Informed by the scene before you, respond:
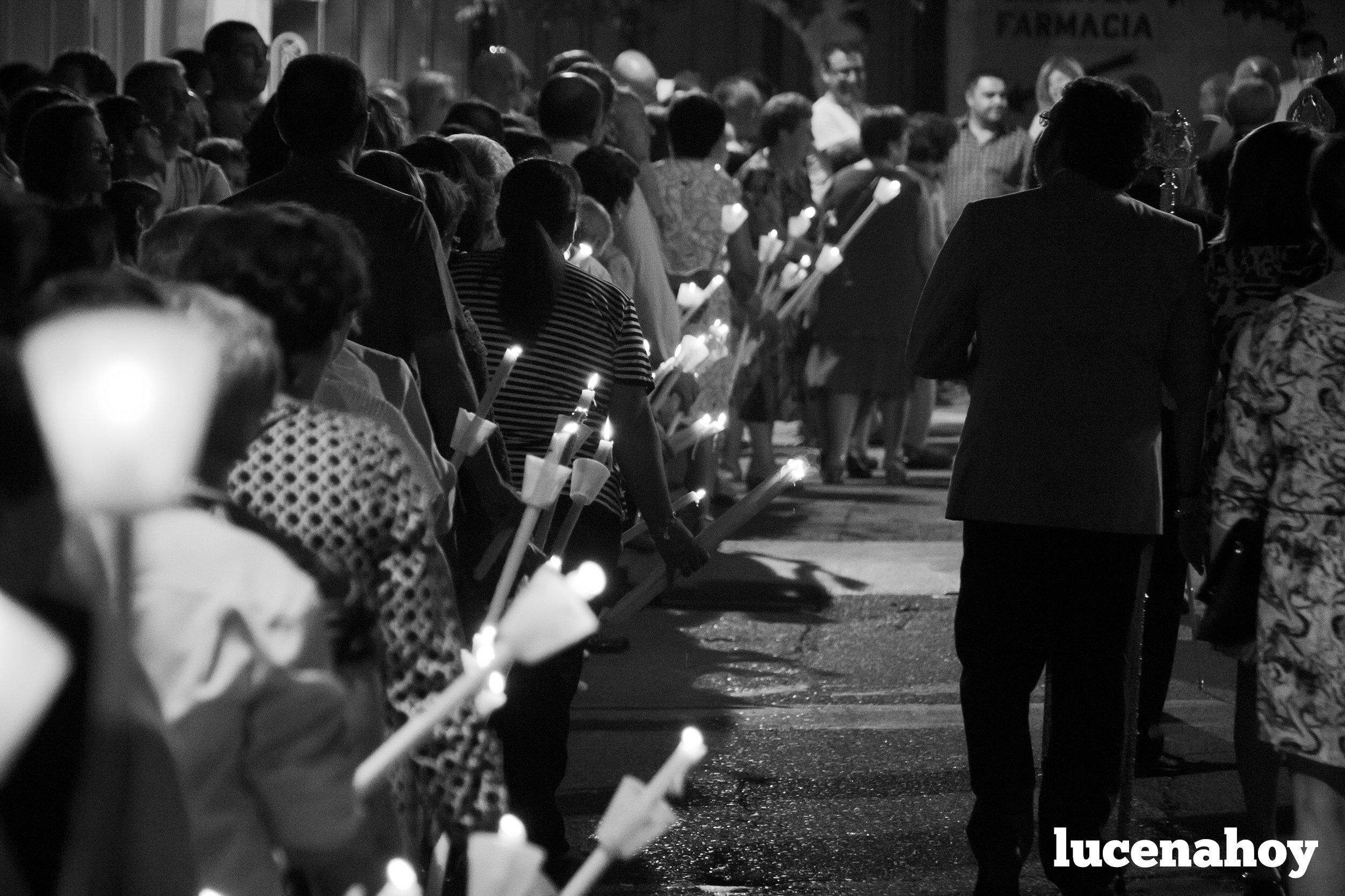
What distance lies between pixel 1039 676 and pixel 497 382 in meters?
1.41

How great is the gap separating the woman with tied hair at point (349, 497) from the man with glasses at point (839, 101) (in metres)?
11.1

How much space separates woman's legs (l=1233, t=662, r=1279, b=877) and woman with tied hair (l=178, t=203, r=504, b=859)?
2.68 m

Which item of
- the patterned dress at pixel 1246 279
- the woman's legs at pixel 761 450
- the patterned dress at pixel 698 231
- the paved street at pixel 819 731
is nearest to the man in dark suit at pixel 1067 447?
the patterned dress at pixel 1246 279

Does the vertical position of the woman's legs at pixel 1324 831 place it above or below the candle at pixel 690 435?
below

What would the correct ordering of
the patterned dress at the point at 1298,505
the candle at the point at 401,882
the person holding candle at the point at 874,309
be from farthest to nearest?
the person holding candle at the point at 874,309
the patterned dress at the point at 1298,505
the candle at the point at 401,882

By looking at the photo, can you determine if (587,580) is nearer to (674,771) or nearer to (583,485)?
(674,771)

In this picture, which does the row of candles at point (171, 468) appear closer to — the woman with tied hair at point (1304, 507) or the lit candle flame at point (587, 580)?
the lit candle flame at point (587, 580)

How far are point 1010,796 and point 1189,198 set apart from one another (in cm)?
522

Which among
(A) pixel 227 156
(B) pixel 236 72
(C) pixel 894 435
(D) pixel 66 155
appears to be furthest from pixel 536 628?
(C) pixel 894 435

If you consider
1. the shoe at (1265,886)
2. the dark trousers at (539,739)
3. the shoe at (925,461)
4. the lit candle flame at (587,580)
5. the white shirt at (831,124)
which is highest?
the white shirt at (831,124)

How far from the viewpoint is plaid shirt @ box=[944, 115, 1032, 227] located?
1330 centimetres

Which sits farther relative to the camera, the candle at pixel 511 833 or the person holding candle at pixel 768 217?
the person holding candle at pixel 768 217

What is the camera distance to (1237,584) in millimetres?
4387

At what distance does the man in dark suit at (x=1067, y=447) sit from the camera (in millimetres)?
4766
